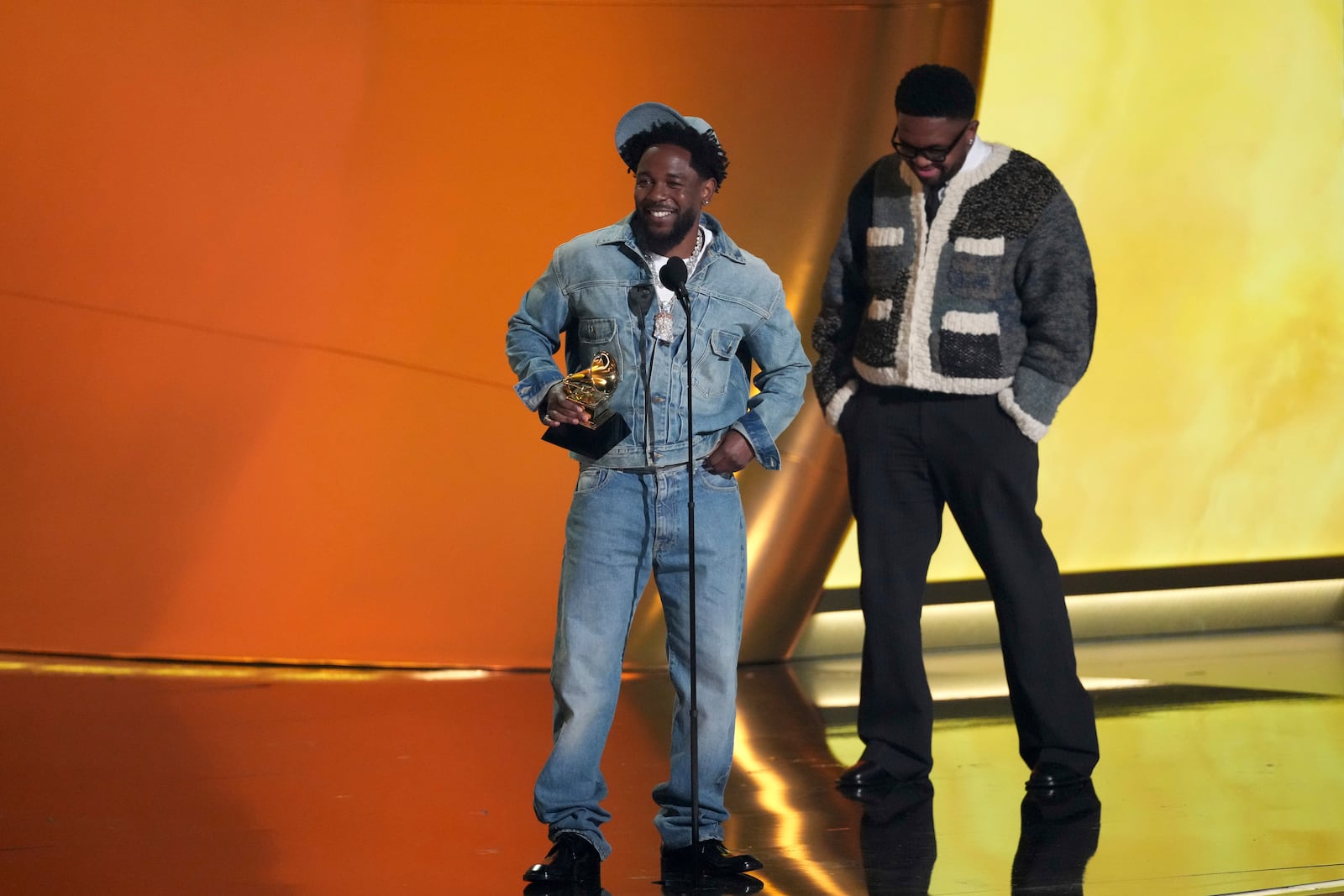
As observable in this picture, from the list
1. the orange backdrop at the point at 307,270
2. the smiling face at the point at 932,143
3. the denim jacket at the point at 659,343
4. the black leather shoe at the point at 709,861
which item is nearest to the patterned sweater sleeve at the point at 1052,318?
the smiling face at the point at 932,143

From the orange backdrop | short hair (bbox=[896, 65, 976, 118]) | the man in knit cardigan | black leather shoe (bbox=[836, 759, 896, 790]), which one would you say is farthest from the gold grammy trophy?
the orange backdrop

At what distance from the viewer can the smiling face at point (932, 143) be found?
3.22 m

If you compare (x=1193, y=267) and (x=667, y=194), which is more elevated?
(x=1193, y=267)

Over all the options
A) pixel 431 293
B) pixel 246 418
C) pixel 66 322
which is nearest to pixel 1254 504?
pixel 431 293

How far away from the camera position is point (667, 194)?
2.62 m

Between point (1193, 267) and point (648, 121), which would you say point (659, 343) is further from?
point (1193, 267)

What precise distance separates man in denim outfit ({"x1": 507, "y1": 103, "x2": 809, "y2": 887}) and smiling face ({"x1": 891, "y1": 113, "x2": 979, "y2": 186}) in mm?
682

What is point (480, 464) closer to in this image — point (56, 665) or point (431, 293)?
point (431, 293)

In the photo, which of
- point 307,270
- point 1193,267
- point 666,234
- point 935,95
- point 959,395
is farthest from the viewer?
point 1193,267

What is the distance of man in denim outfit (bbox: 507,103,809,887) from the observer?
8.58 feet

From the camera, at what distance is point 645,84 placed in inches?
180

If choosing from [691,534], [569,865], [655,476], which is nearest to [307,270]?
[655,476]

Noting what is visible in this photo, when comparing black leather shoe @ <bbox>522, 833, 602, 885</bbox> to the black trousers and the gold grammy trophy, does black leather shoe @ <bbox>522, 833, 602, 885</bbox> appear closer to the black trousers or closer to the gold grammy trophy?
the gold grammy trophy

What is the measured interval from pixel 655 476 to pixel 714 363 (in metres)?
0.24
